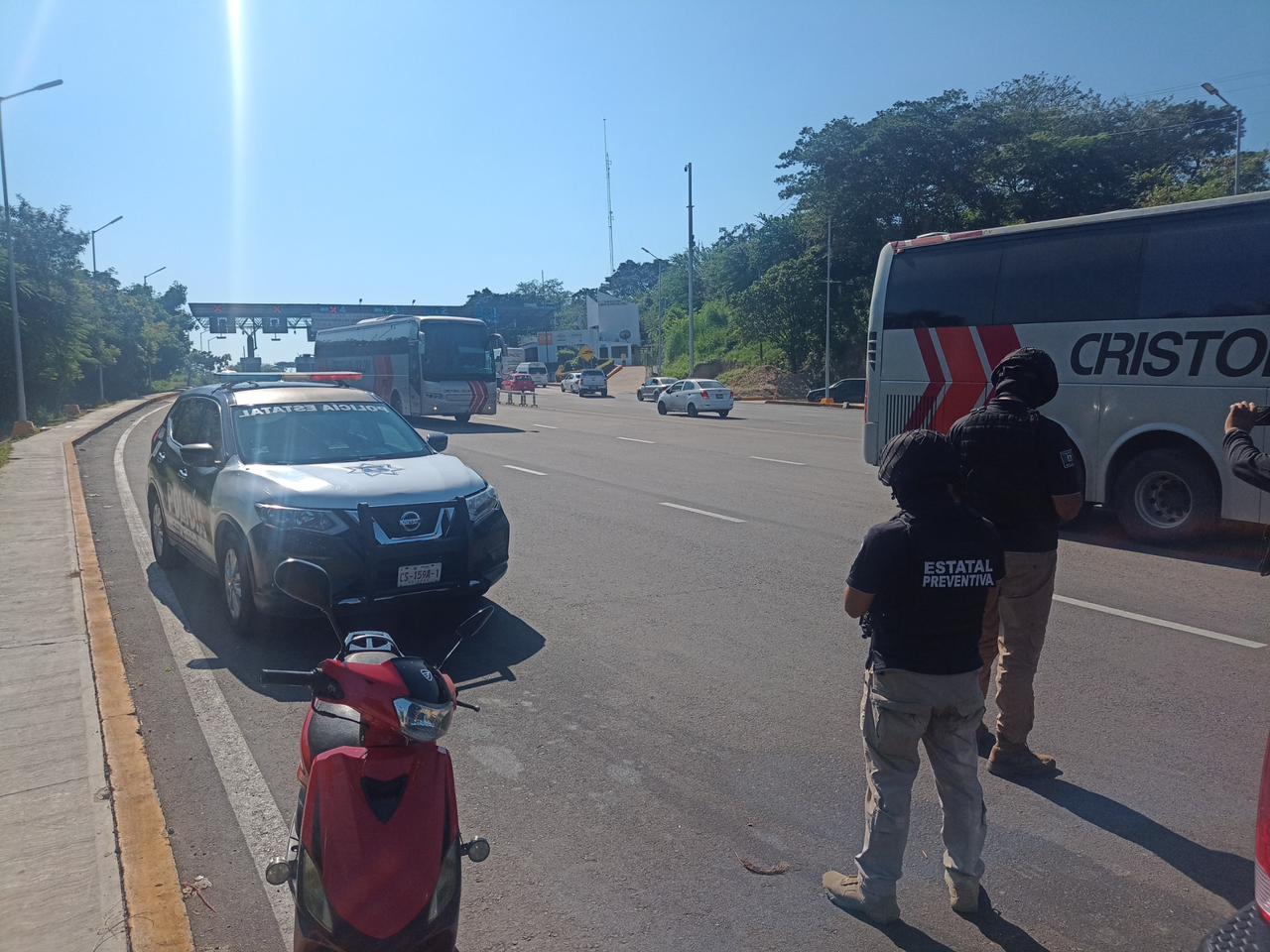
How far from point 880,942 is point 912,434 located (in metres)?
1.75

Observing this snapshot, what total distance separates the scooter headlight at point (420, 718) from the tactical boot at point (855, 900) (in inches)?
69.8

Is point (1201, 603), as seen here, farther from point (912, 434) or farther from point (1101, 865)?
point (912, 434)

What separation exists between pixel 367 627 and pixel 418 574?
0.69 m

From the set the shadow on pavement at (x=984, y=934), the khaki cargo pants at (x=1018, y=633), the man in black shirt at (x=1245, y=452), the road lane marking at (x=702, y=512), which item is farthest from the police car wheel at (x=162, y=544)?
the man in black shirt at (x=1245, y=452)

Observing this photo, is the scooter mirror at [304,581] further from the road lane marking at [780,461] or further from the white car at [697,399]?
the white car at [697,399]

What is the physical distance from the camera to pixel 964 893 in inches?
146

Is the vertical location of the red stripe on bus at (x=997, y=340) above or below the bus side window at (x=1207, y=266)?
below


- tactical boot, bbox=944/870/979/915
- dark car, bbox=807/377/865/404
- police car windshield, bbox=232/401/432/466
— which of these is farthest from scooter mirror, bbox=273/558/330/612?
dark car, bbox=807/377/865/404

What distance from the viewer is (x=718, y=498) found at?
45.7ft

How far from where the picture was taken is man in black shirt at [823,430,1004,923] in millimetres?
3455

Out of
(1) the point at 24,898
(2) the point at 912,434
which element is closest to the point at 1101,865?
(2) the point at 912,434

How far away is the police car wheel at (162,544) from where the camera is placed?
9430 mm

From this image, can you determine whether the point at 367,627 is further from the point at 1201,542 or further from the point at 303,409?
the point at 1201,542

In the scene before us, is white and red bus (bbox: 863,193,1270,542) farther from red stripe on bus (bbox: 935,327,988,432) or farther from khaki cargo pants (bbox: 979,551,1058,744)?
khaki cargo pants (bbox: 979,551,1058,744)
